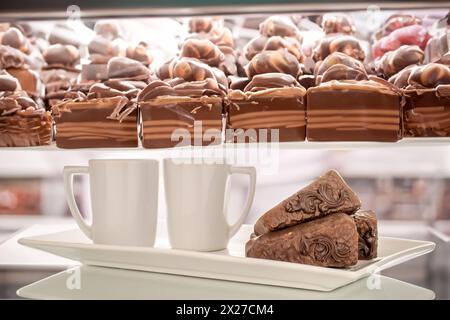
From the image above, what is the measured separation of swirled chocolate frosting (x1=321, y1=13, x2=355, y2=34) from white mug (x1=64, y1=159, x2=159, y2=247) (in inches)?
15.3

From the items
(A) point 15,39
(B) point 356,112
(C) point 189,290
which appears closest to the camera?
(C) point 189,290

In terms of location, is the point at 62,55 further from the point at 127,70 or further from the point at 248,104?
the point at 248,104

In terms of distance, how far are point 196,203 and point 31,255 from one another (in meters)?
0.25

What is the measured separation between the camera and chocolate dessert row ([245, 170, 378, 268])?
68cm

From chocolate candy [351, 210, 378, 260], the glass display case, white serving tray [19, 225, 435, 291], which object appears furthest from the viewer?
the glass display case

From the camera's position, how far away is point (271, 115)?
92cm

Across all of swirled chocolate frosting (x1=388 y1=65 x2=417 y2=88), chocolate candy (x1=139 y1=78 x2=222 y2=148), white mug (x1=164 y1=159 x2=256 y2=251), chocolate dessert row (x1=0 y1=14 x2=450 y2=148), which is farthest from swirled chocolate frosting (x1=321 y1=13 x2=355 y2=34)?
white mug (x1=164 y1=159 x2=256 y2=251)

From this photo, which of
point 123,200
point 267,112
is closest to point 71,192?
point 123,200

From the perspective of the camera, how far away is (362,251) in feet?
2.46

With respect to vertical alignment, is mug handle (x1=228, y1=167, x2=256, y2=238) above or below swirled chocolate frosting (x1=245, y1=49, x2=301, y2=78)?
below

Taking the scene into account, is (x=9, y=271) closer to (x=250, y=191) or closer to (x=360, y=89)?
(x=250, y=191)

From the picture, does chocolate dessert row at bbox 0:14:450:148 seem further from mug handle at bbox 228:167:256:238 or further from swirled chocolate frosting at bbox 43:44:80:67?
mug handle at bbox 228:167:256:238

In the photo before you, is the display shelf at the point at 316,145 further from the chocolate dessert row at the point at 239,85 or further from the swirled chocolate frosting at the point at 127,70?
the swirled chocolate frosting at the point at 127,70

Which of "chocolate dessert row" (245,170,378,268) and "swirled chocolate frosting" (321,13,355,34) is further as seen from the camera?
"swirled chocolate frosting" (321,13,355,34)
